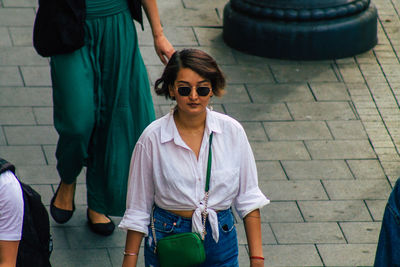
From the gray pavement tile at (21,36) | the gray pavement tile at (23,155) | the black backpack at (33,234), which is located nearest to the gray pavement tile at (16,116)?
the gray pavement tile at (23,155)

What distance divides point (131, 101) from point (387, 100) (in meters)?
3.25

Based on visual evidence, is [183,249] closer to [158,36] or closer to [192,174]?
[192,174]

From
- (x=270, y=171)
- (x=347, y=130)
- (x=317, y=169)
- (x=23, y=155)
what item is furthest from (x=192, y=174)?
(x=347, y=130)

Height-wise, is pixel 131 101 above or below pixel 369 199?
above

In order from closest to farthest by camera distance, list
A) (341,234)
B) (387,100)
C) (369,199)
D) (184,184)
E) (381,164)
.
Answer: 1. (184,184)
2. (341,234)
3. (369,199)
4. (381,164)
5. (387,100)

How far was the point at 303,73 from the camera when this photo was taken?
8.38 metres

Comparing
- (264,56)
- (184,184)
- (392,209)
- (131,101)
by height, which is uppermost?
(392,209)

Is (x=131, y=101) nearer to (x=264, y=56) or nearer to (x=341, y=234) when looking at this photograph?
(x=341, y=234)

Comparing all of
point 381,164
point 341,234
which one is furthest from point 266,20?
point 341,234

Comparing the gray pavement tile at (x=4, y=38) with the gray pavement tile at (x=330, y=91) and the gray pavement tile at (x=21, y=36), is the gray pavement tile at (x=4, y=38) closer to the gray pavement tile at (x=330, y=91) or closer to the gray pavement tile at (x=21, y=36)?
the gray pavement tile at (x=21, y=36)

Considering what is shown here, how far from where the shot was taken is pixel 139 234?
4160 millimetres

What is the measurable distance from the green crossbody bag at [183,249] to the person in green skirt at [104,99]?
155 cm

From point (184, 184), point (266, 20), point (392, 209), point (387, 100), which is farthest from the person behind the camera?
point (266, 20)

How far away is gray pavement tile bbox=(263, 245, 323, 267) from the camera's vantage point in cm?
575
